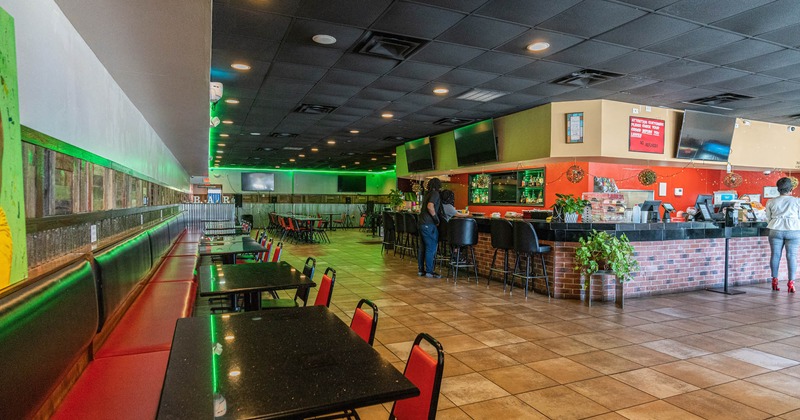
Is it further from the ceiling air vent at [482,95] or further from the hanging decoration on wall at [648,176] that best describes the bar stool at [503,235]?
the hanging decoration on wall at [648,176]

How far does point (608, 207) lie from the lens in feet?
19.2

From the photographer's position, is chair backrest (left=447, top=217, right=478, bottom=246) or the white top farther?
chair backrest (left=447, top=217, right=478, bottom=246)

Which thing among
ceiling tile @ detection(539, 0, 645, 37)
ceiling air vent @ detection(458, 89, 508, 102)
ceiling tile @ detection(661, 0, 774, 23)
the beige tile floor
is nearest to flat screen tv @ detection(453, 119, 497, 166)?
ceiling air vent @ detection(458, 89, 508, 102)

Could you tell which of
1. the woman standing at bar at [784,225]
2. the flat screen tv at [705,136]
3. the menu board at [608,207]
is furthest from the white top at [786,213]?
the menu board at [608,207]

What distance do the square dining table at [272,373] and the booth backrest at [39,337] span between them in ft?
1.13

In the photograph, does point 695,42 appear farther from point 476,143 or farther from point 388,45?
point 476,143

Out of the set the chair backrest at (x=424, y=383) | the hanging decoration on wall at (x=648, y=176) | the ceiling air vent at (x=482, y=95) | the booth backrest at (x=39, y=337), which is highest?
the ceiling air vent at (x=482, y=95)

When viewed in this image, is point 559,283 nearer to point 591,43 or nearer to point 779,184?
point 591,43

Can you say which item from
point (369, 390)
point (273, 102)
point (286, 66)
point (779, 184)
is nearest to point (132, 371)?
point (369, 390)


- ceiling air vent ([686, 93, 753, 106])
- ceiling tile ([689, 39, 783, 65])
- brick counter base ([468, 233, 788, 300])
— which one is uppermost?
ceiling tile ([689, 39, 783, 65])

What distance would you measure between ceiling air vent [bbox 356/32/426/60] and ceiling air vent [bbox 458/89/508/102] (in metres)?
1.89

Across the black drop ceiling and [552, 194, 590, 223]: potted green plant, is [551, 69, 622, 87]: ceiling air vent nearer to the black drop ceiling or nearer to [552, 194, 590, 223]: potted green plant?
the black drop ceiling

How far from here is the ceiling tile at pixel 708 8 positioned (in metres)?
3.61

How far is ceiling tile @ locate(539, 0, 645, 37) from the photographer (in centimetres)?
373
